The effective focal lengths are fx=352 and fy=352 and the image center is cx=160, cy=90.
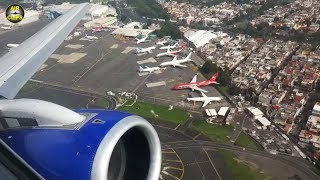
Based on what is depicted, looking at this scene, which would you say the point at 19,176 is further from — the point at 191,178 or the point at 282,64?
the point at 282,64

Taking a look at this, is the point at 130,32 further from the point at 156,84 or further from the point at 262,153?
the point at 262,153

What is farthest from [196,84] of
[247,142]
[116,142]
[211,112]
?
[116,142]

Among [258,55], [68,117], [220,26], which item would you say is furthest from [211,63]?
[68,117]

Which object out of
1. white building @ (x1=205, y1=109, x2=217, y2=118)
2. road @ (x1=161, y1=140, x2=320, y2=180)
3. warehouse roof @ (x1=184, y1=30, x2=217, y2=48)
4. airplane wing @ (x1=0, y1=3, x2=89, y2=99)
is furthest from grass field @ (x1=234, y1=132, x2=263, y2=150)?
warehouse roof @ (x1=184, y1=30, x2=217, y2=48)

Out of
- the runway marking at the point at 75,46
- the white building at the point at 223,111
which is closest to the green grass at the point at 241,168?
the white building at the point at 223,111

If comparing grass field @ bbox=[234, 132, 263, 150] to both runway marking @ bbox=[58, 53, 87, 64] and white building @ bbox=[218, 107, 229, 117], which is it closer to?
white building @ bbox=[218, 107, 229, 117]
